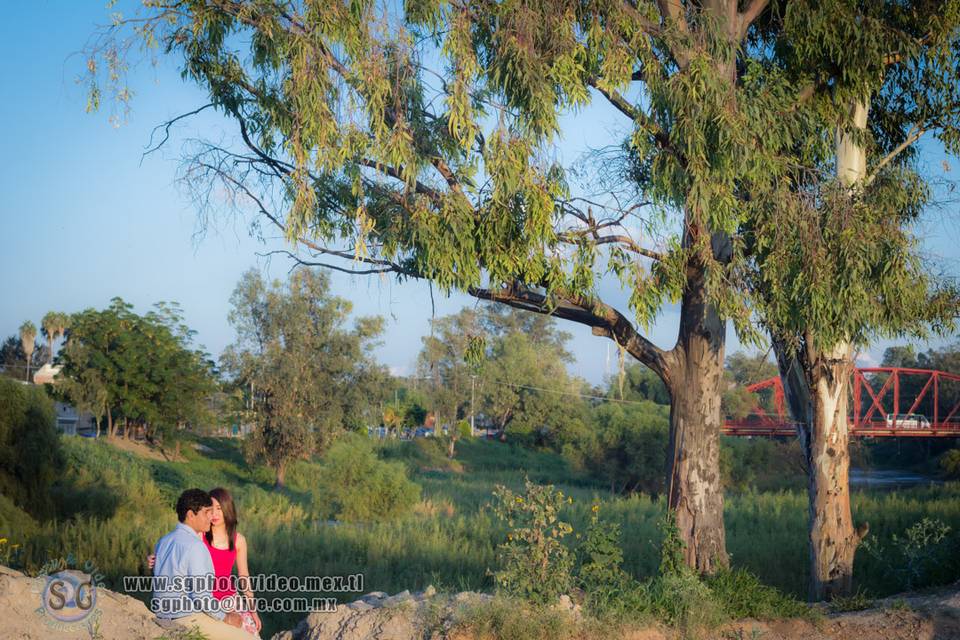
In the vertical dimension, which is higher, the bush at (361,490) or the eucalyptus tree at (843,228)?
the eucalyptus tree at (843,228)

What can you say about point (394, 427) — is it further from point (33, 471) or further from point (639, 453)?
point (33, 471)

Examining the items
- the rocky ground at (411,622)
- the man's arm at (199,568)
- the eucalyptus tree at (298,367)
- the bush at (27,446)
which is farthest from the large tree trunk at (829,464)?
the eucalyptus tree at (298,367)

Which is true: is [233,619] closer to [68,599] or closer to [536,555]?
[68,599]

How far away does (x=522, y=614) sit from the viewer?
636cm

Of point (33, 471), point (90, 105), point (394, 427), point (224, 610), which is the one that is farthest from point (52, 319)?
point (224, 610)

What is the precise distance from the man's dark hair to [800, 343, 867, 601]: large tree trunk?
26.0ft

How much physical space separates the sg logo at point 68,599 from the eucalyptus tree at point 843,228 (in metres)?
7.12

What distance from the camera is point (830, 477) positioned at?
420 inches

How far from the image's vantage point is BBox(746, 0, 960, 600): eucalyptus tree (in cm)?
910

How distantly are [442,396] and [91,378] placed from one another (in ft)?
97.8

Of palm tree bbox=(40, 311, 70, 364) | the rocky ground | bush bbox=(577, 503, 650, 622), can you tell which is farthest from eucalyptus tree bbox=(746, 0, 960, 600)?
palm tree bbox=(40, 311, 70, 364)

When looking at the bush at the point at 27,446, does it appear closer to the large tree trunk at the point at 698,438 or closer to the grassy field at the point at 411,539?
the grassy field at the point at 411,539

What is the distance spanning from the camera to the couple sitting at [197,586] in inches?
198

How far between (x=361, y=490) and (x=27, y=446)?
999 centimetres
